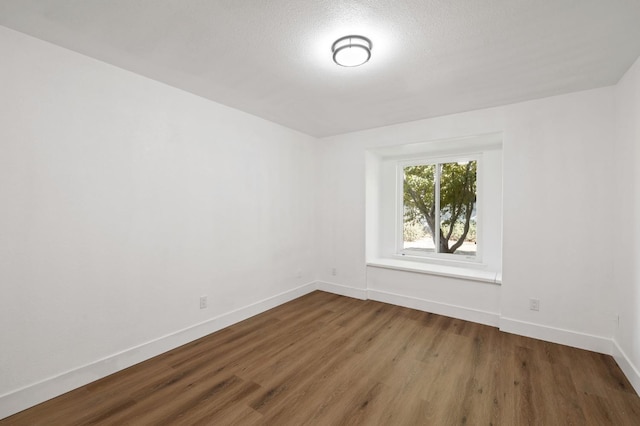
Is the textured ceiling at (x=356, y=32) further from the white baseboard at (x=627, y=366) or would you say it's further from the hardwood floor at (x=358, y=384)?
the hardwood floor at (x=358, y=384)

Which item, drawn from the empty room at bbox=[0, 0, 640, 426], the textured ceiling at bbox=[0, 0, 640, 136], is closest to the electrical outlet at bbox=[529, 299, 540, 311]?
the empty room at bbox=[0, 0, 640, 426]

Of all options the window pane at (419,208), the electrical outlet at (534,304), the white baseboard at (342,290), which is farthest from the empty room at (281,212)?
the window pane at (419,208)

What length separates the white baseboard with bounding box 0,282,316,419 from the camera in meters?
1.80

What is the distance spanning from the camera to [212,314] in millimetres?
2994

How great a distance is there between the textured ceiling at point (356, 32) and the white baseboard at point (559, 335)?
7.68 ft

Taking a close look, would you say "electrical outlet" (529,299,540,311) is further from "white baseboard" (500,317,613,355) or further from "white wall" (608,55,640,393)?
"white wall" (608,55,640,393)

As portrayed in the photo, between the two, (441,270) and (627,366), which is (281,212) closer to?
(441,270)

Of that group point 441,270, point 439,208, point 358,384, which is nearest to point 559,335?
point 441,270

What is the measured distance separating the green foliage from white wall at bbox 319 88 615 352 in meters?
0.90

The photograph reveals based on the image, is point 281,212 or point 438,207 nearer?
point 281,212

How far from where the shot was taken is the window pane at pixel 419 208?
433 cm

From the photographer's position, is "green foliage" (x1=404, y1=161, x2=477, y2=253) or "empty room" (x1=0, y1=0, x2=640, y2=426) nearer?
"empty room" (x1=0, y1=0, x2=640, y2=426)

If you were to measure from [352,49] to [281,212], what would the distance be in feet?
7.95

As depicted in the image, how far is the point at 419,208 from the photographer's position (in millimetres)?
4441
